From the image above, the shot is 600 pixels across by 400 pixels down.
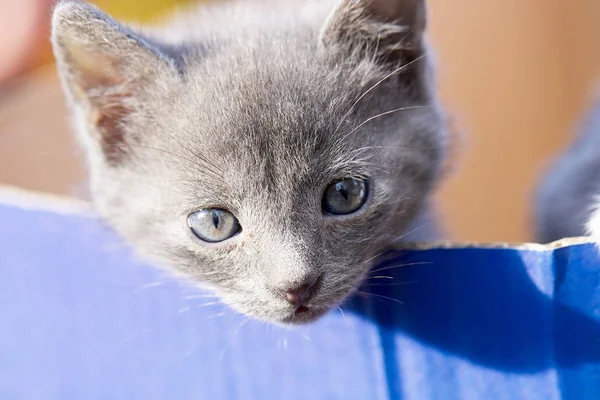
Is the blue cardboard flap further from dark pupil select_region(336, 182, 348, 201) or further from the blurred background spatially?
the blurred background

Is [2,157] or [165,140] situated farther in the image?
[2,157]

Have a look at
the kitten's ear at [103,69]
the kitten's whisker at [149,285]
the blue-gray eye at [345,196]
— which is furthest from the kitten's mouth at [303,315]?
the kitten's ear at [103,69]

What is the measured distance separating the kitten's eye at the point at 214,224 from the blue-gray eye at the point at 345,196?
6.2 inches

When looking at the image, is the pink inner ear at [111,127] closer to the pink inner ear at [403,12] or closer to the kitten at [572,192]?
the pink inner ear at [403,12]

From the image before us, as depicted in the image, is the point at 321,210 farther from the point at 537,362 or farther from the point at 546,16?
the point at 546,16

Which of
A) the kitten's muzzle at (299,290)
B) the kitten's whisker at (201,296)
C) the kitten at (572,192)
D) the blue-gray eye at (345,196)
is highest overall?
the kitten at (572,192)

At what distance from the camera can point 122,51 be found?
1.08m

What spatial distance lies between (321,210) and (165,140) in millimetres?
307

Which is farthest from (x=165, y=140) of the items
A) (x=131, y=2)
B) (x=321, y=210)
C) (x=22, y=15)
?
(x=131, y=2)

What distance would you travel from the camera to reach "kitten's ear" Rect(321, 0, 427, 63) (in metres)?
1.10

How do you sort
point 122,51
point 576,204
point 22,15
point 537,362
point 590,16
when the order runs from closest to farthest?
1. point 537,362
2. point 122,51
3. point 576,204
4. point 22,15
5. point 590,16

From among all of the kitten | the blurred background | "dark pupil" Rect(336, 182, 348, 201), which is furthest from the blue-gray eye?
the blurred background

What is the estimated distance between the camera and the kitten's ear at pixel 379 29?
1.10 metres

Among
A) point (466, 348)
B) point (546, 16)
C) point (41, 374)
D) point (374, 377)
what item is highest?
point (546, 16)
